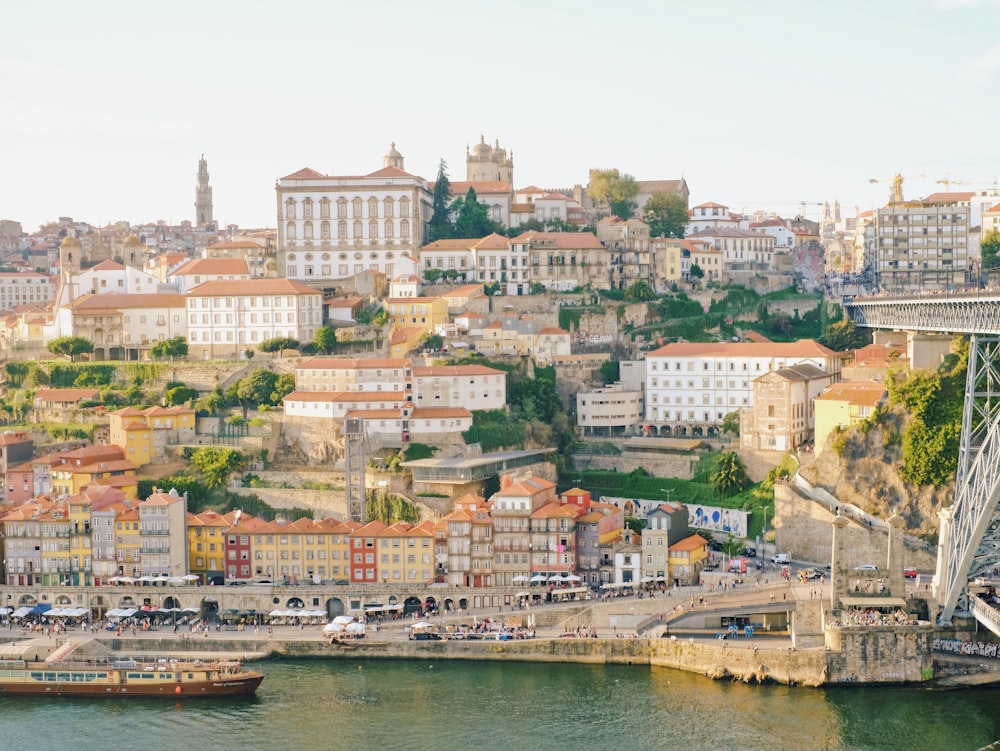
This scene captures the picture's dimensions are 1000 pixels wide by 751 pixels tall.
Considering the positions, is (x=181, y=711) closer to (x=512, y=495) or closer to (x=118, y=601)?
(x=118, y=601)

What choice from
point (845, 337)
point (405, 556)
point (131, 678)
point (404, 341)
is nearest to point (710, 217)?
point (845, 337)

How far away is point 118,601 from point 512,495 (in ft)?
36.7

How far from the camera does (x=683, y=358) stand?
5112 cm

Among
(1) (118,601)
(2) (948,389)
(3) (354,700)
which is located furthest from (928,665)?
(1) (118,601)

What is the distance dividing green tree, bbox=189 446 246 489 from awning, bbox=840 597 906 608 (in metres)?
19.8

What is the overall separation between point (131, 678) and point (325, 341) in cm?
1971

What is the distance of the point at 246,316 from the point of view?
5494 centimetres

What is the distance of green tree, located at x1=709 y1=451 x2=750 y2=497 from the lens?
4547 cm

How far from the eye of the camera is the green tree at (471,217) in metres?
63.7

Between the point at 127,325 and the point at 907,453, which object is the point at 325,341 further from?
the point at 907,453

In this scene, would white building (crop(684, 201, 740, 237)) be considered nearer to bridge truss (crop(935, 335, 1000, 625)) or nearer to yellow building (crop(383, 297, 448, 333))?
yellow building (crop(383, 297, 448, 333))

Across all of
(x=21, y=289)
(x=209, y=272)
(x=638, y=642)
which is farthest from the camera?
(x=21, y=289)

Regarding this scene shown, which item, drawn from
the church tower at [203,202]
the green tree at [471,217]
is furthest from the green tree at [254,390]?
the church tower at [203,202]

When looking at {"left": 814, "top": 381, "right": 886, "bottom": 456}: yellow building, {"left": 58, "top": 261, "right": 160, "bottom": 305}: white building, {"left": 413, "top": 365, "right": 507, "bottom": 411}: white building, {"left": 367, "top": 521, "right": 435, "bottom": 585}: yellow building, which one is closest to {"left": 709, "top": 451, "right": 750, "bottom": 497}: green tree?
{"left": 814, "top": 381, "right": 886, "bottom": 456}: yellow building
